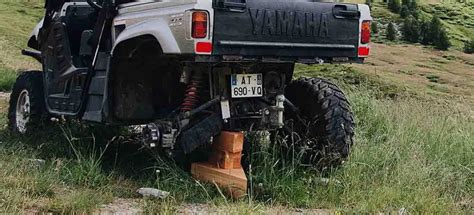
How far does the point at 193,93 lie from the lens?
534 centimetres

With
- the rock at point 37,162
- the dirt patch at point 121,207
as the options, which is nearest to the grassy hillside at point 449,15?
the rock at point 37,162

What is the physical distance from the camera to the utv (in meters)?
4.81

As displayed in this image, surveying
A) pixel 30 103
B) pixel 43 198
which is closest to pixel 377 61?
pixel 30 103

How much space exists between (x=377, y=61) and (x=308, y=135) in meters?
21.2

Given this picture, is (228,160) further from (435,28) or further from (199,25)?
(435,28)

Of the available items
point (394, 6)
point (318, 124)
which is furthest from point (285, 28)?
point (394, 6)

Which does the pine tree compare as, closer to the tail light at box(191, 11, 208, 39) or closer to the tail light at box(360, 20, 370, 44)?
the tail light at box(360, 20, 370, 44)

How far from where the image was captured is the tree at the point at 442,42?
1229 inches

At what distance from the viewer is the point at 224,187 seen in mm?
5094

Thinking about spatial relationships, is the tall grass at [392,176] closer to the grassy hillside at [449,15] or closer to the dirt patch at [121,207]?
the dirt patch at [121,207]

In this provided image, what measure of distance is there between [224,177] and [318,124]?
1.06 m

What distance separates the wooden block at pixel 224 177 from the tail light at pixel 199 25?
108 centimetres

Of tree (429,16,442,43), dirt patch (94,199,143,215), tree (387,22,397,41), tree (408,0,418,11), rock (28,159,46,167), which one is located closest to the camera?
dirt patch (94,199,143,215)

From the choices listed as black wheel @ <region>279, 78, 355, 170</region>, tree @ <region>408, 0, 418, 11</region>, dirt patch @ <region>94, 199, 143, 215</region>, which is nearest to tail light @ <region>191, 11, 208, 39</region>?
dirt patch @ <region>94, 199, 143, 215</region>
